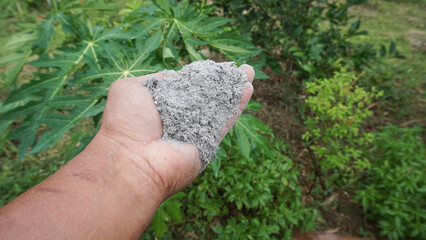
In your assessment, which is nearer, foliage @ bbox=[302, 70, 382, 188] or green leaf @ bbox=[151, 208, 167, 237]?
green leaf @ bbox=[151, 208, 167, 237]

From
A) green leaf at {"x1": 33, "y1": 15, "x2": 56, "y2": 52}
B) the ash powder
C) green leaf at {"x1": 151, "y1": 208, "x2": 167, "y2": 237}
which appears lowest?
green leaf at {"x1": 151, "y1": 208, "x2": 167, "y2": 237}

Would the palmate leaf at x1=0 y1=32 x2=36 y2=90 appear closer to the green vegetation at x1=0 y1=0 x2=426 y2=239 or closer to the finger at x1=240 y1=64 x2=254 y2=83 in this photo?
the green vegetation at x1=0 y1=0 x2=426 y2=239

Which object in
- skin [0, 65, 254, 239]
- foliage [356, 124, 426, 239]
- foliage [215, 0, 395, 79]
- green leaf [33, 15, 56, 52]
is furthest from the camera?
foliage [215, 0, 395, 79]

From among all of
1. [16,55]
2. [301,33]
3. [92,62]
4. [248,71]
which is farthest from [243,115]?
[16,55]

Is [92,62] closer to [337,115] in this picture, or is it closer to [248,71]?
[248,71]

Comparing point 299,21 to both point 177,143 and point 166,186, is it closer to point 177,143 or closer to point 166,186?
point 177,143

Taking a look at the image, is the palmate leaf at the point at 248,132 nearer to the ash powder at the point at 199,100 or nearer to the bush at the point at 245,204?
the ash powder at the point at 199,100

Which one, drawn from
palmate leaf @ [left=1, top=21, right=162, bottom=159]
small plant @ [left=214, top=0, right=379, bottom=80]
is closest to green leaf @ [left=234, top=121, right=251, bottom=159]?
palmate leaf @ [left=1, top=21, right=162, bottom=159]
